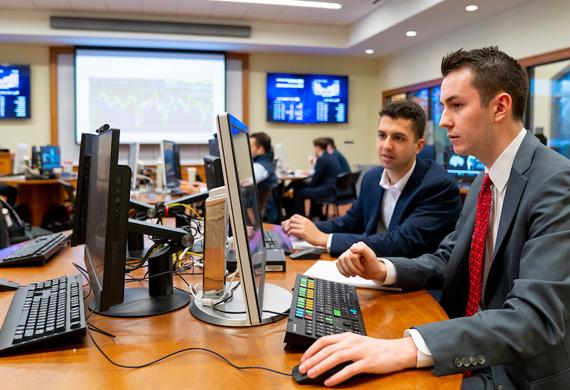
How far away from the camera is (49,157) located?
20.6ft

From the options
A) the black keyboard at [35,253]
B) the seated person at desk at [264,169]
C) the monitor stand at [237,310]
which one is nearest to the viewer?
the monitor stand at [237,310]

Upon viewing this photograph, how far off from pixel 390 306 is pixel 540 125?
4.74m

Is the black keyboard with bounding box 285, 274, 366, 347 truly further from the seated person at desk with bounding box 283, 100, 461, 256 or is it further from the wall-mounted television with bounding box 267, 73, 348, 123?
the wall-mounted television with bounding box 267, 73, 348, 123

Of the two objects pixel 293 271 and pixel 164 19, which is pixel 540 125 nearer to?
pixel 293 271

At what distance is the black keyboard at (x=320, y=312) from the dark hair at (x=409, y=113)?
1031mm

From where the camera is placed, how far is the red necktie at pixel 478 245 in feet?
4.31

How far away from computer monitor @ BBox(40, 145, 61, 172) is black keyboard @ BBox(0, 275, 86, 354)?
212 inches

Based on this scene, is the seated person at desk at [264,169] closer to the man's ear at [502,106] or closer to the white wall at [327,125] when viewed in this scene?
the man's ear at [502,106]

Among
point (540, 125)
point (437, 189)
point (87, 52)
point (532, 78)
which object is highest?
point (87, 52)

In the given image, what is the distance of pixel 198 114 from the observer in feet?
26.6

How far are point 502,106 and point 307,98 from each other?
730 cm

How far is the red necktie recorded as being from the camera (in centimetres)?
131

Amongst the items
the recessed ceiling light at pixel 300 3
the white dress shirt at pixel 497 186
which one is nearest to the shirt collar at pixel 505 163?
the white dress shirt at pixel 497 186

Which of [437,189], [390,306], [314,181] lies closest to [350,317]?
[390,306]
